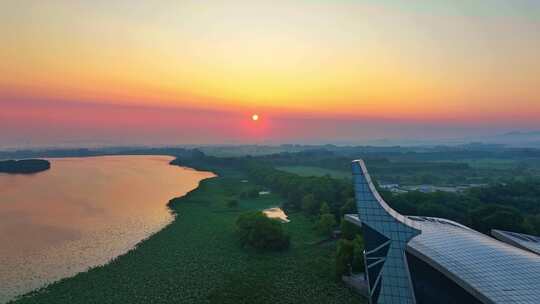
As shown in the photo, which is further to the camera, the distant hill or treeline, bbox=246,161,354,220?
the distant hill

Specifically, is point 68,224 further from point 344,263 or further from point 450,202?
point 450,202

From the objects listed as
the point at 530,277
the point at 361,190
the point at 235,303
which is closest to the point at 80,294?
the point at 235,303

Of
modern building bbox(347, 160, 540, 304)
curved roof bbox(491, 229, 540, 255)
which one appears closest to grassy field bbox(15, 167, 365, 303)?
modern building bbox(347, 160, 540, 304)

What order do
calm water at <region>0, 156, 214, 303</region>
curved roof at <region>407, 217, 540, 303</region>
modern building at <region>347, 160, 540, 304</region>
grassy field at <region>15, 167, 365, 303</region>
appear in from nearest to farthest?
curved roof at <region>407, 217, 540, 303</region>, modern building at <region>347, 160, 540, 304</region>, grassy field at <region>15, 167, 365, 303</region>, calm water at <region>0, 156, 214, 303</region>

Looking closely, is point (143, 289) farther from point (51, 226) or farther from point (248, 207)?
point (248, 207)

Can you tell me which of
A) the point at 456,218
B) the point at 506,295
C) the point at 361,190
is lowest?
the point at 456,218

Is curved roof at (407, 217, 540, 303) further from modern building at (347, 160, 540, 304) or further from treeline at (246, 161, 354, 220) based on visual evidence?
treeline at (246, 161, 354, 220)

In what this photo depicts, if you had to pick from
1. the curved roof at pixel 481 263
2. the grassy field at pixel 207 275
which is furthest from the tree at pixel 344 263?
the curved roof at pixel 481 263
